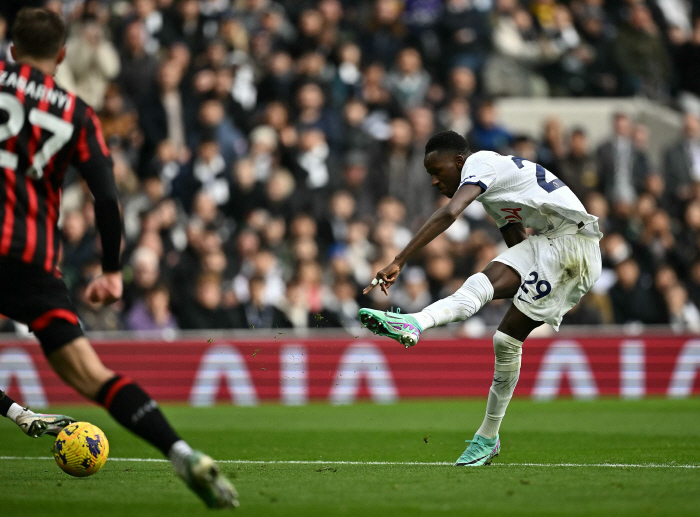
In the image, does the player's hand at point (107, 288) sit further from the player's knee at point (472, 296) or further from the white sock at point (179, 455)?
the player's knee at point (472, 296)

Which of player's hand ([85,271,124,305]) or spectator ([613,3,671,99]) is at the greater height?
spectator ([613,3,671,99])

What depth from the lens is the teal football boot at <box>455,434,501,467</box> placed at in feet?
25.1

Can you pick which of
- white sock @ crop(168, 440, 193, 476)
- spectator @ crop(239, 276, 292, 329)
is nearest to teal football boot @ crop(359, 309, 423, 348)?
white sock @ crop(168, 440, 193, 476)

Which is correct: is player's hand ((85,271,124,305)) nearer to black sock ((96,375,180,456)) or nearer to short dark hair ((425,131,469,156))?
black sock ((96,375,180,456))

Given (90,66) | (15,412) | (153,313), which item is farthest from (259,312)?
(15,412)

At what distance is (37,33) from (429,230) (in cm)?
277

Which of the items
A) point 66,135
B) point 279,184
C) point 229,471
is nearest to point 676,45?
point 279,184

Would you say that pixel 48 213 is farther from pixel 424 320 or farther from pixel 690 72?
pixel 690 72

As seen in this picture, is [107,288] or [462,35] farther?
[462,35]

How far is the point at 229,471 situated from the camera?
24.2ft

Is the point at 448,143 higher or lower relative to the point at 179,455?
higher

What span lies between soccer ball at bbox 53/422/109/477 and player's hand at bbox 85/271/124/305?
5.72 feet

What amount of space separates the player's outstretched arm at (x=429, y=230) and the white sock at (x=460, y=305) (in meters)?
0.32

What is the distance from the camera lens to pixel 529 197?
759 centimetres
